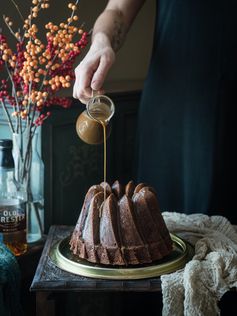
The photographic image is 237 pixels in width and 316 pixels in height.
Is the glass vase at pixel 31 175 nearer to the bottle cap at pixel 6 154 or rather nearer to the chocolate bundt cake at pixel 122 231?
the bottle cap at pixel 6 154

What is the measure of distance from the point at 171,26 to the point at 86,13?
57 cm

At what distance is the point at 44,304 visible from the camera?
1.17 meters

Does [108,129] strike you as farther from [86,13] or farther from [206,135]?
[86,13]

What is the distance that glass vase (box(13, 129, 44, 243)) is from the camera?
155 centimetres

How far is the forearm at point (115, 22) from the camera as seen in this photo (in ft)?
4.92

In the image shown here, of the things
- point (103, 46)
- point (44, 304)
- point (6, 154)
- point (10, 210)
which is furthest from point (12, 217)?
point (103, 46)

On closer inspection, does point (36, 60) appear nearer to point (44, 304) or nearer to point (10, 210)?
point (10, 210)

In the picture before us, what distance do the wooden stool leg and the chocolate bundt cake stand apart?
119mm

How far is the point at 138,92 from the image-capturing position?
2.27 m

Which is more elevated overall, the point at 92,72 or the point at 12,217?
the point at 92,72

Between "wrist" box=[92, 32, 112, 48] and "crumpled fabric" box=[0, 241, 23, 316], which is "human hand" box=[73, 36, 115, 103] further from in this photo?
"crumpled fabric" box=[0, 241, 23, 316]

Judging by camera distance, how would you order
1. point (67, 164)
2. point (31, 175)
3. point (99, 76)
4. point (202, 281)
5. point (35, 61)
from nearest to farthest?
point (202, 281) → point (99, 76) → point (35, 61) → point (31, 175) → point (67, 164)

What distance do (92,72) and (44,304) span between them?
513mm

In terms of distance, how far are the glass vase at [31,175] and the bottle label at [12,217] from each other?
12 centimetres
